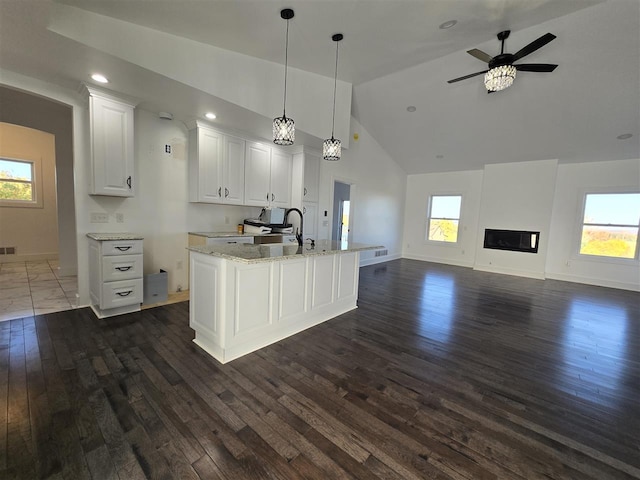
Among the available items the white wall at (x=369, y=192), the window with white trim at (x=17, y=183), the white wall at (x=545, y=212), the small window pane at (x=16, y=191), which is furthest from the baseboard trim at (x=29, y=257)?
the white wall at (x=545, y=212)

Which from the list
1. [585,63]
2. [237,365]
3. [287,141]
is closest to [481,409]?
[237,365]

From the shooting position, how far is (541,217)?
6148 millimetres

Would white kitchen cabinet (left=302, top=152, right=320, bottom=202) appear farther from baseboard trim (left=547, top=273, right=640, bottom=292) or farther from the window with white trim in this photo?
baseboard trim (left=547, top=273, right=640, bottom=292)

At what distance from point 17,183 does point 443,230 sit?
33.1 feet

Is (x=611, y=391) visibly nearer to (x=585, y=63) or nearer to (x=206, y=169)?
(x=585, y=63)

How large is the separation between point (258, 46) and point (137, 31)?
1215 mm

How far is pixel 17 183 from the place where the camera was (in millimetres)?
5398

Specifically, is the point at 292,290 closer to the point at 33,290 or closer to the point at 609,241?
the point at 33,290

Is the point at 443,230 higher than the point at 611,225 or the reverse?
the reverse

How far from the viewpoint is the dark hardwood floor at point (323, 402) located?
4.55 feet

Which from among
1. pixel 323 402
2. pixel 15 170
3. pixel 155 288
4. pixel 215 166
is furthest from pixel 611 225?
pixel 15 170

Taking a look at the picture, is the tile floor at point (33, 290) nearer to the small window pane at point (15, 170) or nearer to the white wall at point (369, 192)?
the small window pane at point (15, 170)

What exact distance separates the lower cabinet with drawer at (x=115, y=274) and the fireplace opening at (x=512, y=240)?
746 cm

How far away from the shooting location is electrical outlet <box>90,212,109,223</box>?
336 cm
